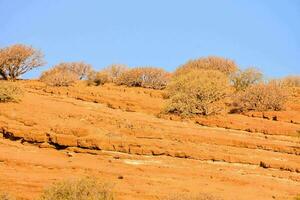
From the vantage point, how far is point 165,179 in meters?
18.4

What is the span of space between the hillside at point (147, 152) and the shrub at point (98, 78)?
11125mm

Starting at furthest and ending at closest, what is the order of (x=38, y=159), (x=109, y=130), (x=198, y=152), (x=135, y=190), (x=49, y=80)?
1. (x=49, y=80)
2. (x=109, y=130)
3. (x=198, y=152)
4. (x=38, y=159)
5. (x=135, y=190)

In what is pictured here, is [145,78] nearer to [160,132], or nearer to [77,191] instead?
[160,132]

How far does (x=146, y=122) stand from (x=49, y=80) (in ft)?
32.9

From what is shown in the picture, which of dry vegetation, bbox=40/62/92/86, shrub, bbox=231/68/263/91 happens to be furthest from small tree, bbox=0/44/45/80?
shrub, bbox=231/68/263/91

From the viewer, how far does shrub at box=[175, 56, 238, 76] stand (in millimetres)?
39688

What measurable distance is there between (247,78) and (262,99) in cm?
1033

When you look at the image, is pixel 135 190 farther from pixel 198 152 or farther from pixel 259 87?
pixel 259 87

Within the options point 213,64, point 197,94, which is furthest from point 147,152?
point 213,64

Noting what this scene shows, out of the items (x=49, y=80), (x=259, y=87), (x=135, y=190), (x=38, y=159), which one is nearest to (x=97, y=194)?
(x=135, y=190)

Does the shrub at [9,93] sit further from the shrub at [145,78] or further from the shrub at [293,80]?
the shrub at [293,80]

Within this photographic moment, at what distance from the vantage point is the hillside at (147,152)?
17984 mm

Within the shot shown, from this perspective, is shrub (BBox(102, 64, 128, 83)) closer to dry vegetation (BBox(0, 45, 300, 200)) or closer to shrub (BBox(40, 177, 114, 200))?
dry vegetation (BBox(0, 45, 300, 200))

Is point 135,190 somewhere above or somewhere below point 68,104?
below
